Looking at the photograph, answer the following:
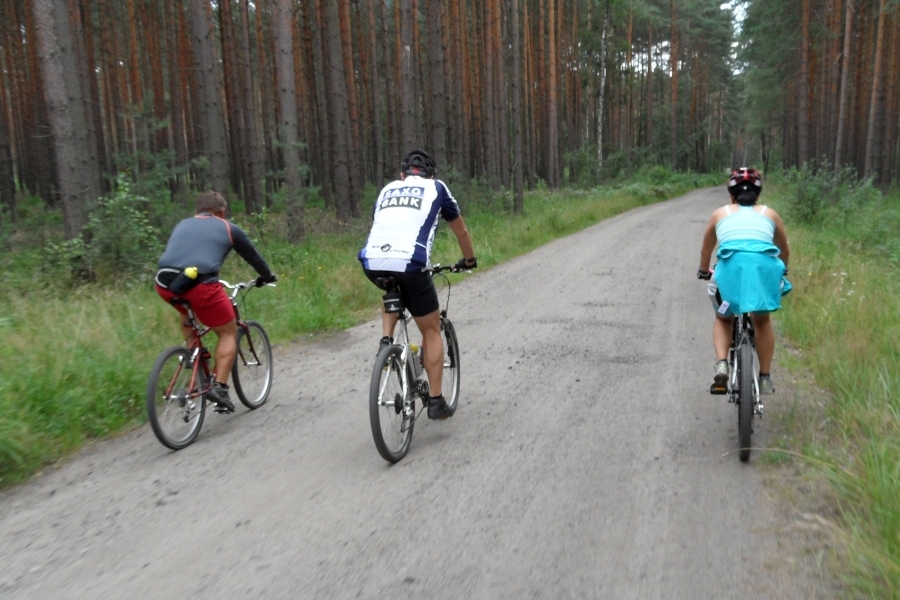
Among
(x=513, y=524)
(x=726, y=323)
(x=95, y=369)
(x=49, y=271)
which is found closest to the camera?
(x=513, y=524)

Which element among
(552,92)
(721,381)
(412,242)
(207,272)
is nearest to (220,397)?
(207,272)

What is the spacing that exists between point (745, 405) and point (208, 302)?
4021mm

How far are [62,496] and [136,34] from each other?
28669 millimetres

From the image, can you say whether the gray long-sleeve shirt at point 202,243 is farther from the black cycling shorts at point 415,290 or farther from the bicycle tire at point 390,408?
the bicycle tire at point 390,408

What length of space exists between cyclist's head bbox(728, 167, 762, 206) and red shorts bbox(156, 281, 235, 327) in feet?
13.1

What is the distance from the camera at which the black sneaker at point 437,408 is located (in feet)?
17.3

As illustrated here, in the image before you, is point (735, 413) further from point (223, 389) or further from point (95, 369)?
point (95, 369)

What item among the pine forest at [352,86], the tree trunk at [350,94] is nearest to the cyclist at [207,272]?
the pine forest at [352,86]

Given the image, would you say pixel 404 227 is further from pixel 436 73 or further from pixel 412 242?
pixel 436 73

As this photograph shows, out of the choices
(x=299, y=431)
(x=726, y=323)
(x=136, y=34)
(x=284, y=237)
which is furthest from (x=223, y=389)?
(x=136, y=34)

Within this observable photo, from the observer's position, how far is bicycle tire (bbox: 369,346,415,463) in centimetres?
446

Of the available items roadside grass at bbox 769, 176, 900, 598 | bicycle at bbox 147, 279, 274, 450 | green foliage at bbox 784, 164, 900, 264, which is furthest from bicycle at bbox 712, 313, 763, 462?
green foliage at bbox 784, 164, 900, 264

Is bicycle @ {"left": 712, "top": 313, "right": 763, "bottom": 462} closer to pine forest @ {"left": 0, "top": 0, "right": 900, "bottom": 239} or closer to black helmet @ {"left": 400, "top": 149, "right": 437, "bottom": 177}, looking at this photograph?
black helmet @ {"left": 400, "top": 149, "right": 437, "bottom": 177}

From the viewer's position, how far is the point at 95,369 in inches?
242
